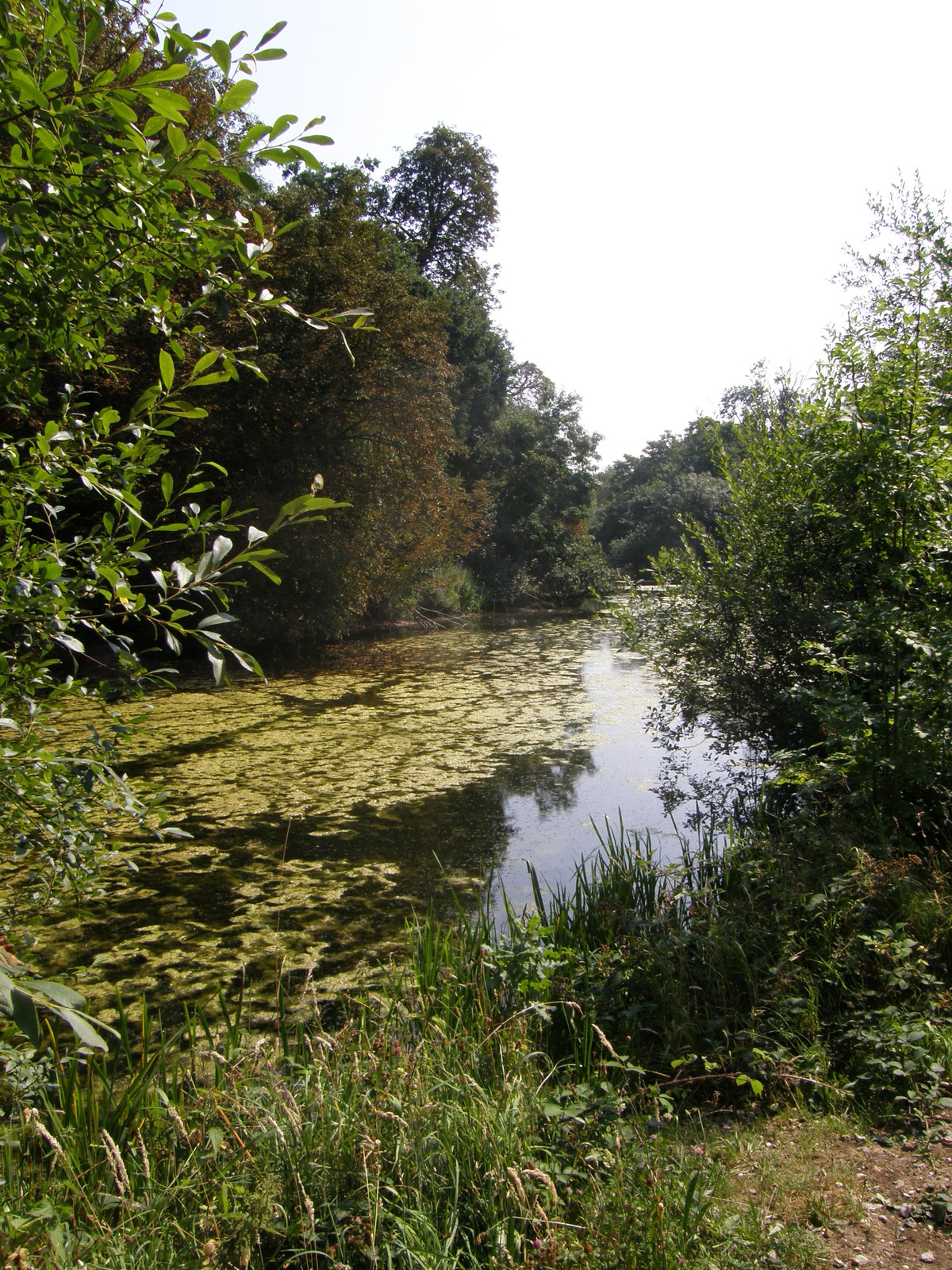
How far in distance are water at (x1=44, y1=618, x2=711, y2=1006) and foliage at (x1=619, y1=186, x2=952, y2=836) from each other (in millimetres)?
1449

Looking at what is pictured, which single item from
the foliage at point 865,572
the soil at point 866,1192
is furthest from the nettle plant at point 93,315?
the foliage at point 865,572

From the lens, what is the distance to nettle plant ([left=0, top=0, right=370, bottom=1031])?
1215mm

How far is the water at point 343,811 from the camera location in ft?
12.2

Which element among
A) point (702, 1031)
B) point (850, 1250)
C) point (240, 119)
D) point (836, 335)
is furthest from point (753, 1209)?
point (240, 119)

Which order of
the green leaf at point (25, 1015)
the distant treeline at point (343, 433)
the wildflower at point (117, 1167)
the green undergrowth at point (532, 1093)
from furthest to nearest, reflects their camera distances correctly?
the distant treeline at point (343, 433)
the green undergrowth at point (532, 1093)
the wildflower at point (117, 1167)
the green leaf at point (25, 1015)

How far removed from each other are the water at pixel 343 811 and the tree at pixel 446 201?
1499 centimetres

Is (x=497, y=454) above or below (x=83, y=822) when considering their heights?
above

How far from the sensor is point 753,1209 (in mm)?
1610

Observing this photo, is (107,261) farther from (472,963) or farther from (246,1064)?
(472,963)

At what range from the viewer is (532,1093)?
197cm

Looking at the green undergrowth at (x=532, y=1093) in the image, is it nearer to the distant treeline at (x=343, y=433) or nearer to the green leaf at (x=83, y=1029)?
the green leaf at (x=83, y=1029)

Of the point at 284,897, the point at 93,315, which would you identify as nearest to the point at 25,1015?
the point at 93,315

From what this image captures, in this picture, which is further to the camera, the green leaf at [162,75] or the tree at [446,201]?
the tree at [446,201]

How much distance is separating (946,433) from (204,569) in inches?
118
